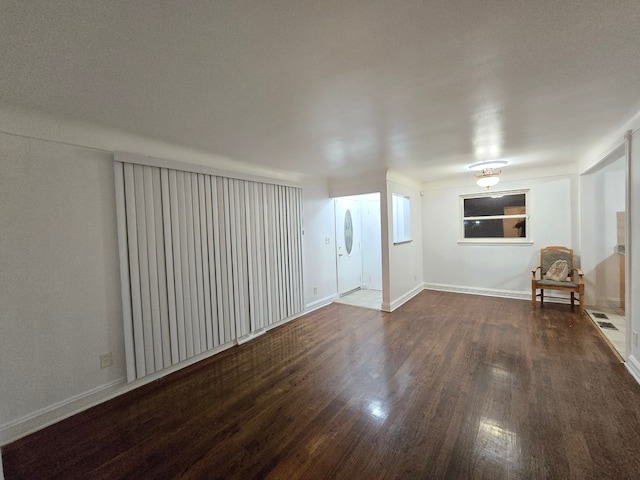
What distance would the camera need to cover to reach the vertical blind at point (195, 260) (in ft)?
8.30

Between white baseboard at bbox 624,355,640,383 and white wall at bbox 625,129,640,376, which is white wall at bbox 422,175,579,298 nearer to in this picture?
white wall at bbox 625,129,640,376

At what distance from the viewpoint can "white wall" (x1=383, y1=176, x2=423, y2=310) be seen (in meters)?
4.55

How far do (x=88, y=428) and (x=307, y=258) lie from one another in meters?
3.18

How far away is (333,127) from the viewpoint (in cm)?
246

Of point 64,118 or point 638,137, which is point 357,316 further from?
point 64,118

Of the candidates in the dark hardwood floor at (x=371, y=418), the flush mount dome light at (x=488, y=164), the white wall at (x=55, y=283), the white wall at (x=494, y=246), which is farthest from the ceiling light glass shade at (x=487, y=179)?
the white wall at (x=55, y=283)

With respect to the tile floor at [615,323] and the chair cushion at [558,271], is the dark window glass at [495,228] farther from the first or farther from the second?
the tile floor at [615,323]

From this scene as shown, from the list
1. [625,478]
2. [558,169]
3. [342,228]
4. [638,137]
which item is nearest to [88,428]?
[625,478]

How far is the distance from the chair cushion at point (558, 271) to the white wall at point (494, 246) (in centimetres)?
36

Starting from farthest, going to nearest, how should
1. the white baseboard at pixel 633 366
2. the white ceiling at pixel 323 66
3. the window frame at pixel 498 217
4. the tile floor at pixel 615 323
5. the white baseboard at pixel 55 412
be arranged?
the window frame at pixel 498 217, the tile floor at pixel 615 323, the white baseboard at pixel 633 366, the white baseboard at pixel 55 412, the white ceiling at pixel 323 66

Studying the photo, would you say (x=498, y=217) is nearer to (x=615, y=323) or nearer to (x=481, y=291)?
(x=481, y=291)

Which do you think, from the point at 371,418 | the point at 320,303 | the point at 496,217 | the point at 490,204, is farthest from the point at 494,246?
the point at 371,418

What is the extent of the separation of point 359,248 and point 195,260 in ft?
13.1

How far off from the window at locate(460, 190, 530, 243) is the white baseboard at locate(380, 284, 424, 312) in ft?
4.55
